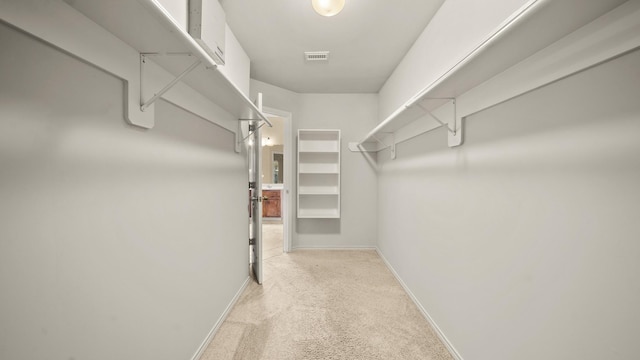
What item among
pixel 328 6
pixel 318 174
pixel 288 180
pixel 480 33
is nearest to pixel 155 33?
pixel 328 6

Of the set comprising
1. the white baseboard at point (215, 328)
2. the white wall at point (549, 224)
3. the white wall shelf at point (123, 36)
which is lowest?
the white baseboard at point (215, 328)

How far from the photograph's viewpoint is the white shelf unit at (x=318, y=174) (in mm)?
3645

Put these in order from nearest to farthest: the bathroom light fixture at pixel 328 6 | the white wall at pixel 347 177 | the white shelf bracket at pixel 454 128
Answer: the bathroom light fixture at pixel 328 6
the white shelf bracket at pixel 454 128
the white wall at pixel 347 177

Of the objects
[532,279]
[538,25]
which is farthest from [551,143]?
[532,279]

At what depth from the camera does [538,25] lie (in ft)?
2.54

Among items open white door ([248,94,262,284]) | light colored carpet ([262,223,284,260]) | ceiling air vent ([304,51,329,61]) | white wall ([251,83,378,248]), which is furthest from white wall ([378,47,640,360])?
light colored carpet ([262,223,284,260])

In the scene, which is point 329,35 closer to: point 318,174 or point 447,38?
point 447,38

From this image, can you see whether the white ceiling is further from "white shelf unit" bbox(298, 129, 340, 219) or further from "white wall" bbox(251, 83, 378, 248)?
"white shelf unit" bbox(298, 129, 340, 219)

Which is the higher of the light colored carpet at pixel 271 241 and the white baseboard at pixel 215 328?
the white baseboard at pixel 215 328

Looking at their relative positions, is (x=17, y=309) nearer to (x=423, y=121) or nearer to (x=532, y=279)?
(x=532, y=279)

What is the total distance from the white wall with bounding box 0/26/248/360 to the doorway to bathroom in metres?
2.15

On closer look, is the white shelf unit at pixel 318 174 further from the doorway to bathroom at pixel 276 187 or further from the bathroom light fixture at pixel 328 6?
the bathroom light fixture at pixel 328 6

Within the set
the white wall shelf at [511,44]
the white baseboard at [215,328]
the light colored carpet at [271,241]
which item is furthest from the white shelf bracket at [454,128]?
the light colored carpet at [271,241]

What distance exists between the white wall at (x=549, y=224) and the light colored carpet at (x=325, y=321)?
35 centimetres
